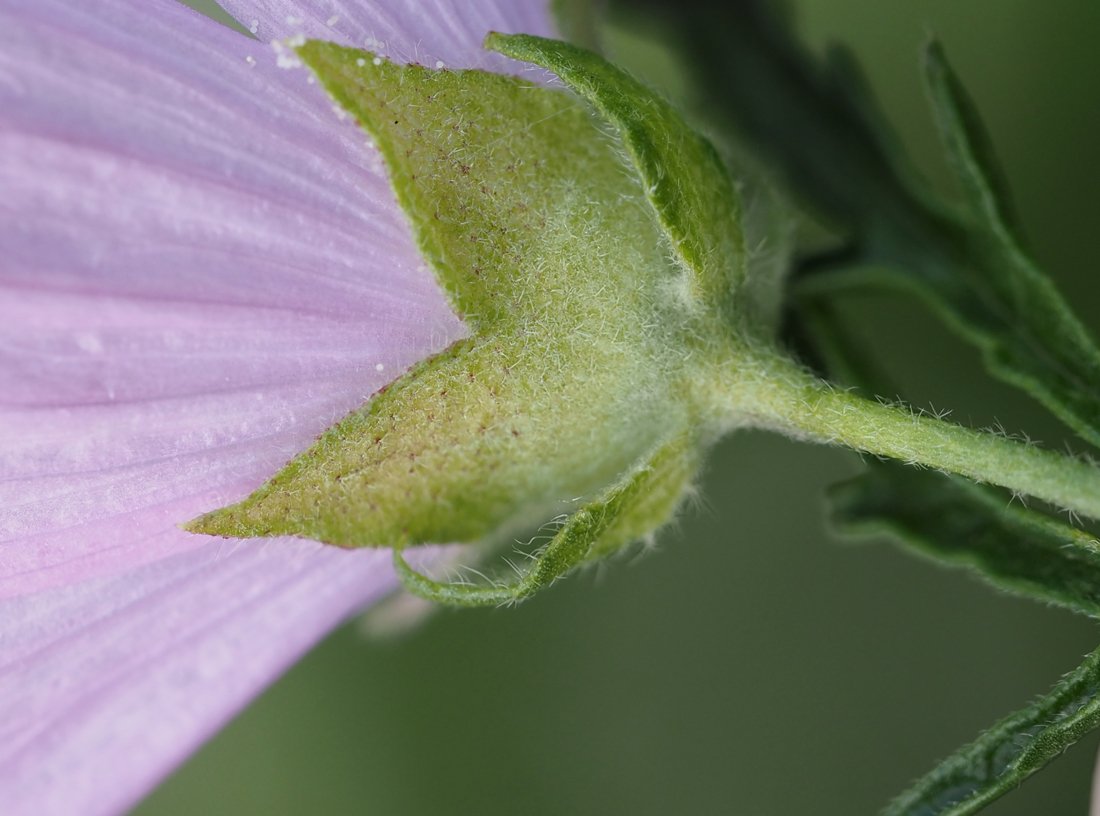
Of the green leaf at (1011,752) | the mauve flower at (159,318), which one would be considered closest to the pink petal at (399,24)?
the mauve flower at (159,318)

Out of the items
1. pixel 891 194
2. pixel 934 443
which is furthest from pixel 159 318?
pixel 891 194

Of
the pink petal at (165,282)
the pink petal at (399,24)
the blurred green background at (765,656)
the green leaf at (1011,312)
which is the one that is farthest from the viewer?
the blurred green background at (765,656)

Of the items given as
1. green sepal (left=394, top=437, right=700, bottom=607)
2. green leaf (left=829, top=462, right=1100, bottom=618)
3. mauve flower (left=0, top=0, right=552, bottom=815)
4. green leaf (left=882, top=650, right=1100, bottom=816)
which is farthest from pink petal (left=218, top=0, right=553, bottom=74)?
green leaf (left=882, top=650, right=1100, bottom=816)

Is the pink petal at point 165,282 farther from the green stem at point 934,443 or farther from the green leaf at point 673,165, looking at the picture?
the green stem at point 934,443

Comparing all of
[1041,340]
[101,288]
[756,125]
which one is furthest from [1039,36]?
[101,288]

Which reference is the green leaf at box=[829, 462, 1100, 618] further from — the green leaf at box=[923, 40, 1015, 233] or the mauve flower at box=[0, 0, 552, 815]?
the mauve flower at box=[0, 0, 552, 815]

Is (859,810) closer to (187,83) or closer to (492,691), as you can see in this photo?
(492,691)

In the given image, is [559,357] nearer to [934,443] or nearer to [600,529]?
[600,529]
